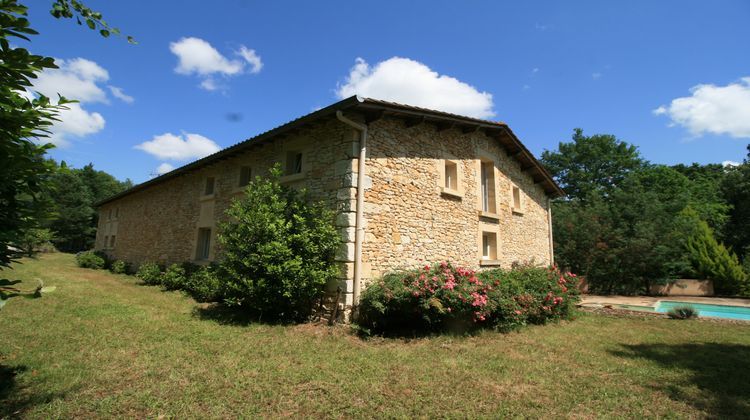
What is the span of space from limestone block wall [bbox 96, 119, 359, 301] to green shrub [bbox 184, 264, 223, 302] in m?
1.12

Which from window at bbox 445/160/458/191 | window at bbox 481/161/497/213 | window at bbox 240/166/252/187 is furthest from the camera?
window at bbox 481/161/497/213

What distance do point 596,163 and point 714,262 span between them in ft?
53.3

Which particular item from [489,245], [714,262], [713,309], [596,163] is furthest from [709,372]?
[596,163]

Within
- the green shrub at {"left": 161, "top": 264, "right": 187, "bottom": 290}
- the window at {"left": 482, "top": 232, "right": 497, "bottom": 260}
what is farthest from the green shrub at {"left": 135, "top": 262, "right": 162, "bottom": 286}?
the window at {"left": 482, "top": 232, "right": 497, "bottom": 260}

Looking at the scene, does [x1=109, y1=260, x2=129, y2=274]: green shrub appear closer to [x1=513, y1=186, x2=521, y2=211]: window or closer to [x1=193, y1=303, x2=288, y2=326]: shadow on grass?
[x1=193, y1=303, x2=288, y2=326]: shadow on grass

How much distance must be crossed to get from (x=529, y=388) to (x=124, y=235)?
20.7m

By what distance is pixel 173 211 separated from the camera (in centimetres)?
1387

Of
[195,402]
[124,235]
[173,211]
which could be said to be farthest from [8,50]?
[124,235]

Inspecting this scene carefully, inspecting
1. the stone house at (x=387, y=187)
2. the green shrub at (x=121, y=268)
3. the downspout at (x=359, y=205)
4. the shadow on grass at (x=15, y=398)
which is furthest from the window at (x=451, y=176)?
the green shrub at (x=121, y=268)

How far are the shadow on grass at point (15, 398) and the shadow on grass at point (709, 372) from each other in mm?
6979

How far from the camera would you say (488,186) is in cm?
1164

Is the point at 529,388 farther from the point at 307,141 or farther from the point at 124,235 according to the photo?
the point at 124,235

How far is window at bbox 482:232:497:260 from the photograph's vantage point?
11.2 meters

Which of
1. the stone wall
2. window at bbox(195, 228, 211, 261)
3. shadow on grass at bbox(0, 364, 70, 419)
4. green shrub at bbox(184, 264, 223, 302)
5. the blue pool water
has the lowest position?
shadow on grass at bbox(0, 364, 70, 419)
